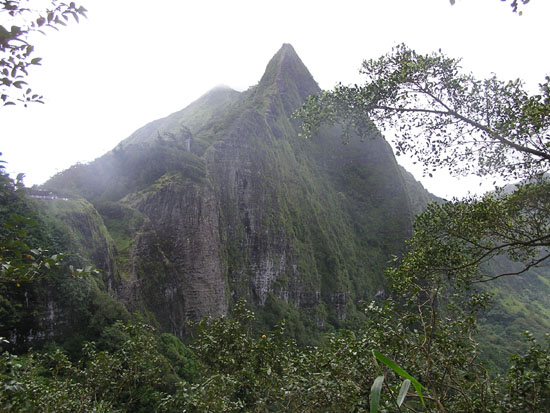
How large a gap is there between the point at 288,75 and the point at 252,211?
58.0 meters

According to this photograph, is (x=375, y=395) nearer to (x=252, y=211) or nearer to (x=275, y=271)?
(x=252, y=211)

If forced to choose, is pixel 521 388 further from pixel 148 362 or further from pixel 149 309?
pixel 149 309

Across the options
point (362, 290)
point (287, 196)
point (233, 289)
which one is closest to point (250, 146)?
point (287, 196)

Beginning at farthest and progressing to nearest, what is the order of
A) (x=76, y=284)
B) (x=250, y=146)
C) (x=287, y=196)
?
(x=287, y=196)
(x=250, y=146)
(x=76, y=284)

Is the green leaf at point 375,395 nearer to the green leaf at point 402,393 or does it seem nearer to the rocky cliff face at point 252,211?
the green leaf at point 402,393

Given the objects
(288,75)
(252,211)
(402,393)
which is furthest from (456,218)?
(288,75)

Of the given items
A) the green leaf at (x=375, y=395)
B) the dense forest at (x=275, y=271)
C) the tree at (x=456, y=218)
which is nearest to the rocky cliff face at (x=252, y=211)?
the dense forest at (x=275, y=271)

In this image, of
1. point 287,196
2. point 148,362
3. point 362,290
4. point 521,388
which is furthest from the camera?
point 362,290

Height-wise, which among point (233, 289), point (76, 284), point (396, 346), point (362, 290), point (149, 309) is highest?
point (76, 284)

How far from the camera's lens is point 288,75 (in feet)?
319

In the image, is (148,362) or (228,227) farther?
(228,227)

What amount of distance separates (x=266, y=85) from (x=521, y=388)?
98.5m

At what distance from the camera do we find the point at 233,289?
49.3m

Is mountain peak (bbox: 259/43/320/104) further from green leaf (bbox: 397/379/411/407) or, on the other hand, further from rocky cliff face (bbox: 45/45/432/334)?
green leaf (bbox: 397/379/411/407)
